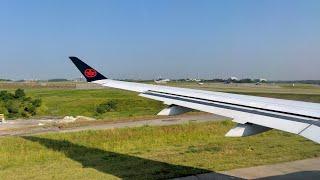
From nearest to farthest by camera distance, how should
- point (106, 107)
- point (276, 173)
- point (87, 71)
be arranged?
point (87, 71)
point (276, 173)
point (106, 107)

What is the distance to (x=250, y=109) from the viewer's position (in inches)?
293

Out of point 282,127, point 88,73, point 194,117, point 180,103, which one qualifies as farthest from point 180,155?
point 194,117

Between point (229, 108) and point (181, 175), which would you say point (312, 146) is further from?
point (229, 108)

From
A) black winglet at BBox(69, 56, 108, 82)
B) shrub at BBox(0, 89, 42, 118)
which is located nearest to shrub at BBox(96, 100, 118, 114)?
shrub at BBox(0, 89, 42, 118)

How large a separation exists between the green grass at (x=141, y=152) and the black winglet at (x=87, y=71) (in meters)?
3.06

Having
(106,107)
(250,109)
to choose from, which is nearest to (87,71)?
(250,109)

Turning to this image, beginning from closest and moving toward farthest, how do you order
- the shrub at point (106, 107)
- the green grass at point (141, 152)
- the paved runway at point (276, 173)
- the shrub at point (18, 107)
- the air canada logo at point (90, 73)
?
the air canada logo at point (90, 73) < the paved runway at point (276, 173) < the green grass at point (141, 152) < the shrub at point (18, 107) < the shrub at point (106, 107)

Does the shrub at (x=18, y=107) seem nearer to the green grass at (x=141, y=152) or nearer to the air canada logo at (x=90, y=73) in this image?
the green grass at (x=141, y=152)

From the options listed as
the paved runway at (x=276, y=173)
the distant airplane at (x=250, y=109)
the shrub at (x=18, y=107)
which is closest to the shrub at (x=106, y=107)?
the shrub at (x=18, y=107)

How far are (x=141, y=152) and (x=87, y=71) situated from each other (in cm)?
679

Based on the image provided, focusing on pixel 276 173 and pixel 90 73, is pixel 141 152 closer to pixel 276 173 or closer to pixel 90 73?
pixel 276 173

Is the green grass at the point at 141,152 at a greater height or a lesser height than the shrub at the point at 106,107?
greater

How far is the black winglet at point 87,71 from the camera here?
437 inches

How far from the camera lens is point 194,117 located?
30094 mm
